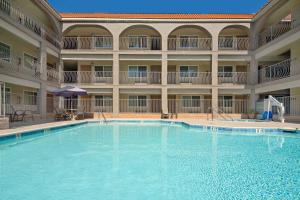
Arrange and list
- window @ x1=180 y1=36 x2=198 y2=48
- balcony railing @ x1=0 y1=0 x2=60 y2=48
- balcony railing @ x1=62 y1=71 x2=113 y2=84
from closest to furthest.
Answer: balcony railing @ x1=0 y1=0 x2=60 y2=48, balcony railing @ x1=62 y1=71 x2=113 y2=84, window @ x1=180 y1=36 x2=198 y2=48

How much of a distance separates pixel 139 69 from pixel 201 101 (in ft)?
20.6

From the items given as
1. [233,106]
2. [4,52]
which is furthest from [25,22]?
[233,106]

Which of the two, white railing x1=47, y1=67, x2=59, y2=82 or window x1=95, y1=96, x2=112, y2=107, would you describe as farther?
window x1=95, y1=96, x2=112, y2=107

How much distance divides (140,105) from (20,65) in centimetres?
1007

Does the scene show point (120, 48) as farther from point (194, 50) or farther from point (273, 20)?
point (273, 20)

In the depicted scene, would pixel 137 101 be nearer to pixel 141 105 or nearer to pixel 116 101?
pixel 141 105

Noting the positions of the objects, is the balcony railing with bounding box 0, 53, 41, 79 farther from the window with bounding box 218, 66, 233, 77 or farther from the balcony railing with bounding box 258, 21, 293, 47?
the balcony railing with bounding box 258, 21, 293, 47

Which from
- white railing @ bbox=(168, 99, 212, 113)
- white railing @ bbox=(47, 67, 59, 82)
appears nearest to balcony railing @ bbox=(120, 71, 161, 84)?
A: white railing @ bbox=(168, 99, 212, 113)

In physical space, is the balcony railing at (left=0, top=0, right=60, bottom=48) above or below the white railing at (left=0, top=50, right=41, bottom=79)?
above

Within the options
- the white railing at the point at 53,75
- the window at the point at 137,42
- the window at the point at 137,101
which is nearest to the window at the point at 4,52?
the white railing at the point at 53,75

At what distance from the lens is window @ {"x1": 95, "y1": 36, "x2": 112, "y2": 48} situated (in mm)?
22109

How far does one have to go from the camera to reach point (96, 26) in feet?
67.4

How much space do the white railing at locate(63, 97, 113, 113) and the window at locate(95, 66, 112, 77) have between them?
2238 millimetres

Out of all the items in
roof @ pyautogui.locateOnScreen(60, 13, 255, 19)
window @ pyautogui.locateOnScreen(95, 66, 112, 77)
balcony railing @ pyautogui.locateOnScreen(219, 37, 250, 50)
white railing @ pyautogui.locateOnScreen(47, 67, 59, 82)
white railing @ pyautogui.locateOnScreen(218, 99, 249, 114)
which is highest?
roof @ pyautogui.locateOnScreen(60, 13, 255, 19)
